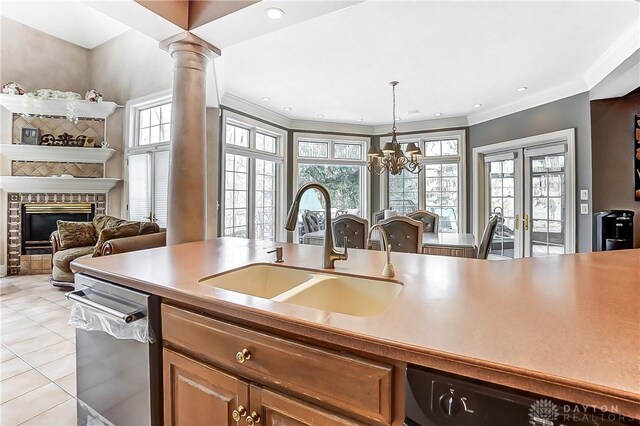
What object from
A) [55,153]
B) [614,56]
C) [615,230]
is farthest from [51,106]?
[615,230]

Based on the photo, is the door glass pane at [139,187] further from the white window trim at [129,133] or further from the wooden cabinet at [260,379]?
the wooden cabinet at [260,379]

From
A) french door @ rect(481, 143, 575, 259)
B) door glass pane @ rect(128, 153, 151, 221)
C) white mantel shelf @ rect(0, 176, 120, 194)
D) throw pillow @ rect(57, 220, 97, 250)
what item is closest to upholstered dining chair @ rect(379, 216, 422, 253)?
french door @ rect(481, 143, 575, 259)

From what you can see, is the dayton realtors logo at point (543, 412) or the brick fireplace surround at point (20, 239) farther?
the brick fireplace surround at point (20, 239)

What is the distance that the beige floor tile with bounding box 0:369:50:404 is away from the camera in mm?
1990

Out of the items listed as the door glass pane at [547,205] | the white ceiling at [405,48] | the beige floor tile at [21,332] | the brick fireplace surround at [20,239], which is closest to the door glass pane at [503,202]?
the door glass pane at [547,205]

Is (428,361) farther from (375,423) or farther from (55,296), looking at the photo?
(55,296)

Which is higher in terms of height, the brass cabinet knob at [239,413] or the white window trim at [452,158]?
the white window trim at [452,158]

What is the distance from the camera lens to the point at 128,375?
4.07 feet

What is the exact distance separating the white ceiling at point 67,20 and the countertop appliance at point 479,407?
273 inches

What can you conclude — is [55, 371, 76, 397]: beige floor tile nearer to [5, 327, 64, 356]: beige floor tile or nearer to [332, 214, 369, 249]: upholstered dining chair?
[5, 327, 64, 356]: beige floor tile

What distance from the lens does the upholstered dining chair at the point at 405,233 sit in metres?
2.87

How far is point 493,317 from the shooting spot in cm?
79

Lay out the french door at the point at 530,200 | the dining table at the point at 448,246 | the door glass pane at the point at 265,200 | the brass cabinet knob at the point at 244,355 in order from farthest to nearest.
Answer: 1. the door glass pane at the point at 265,200
2. the french door at the point at 530,200
3. the dining table at the point at 448,246
4. the brass cabinet knob at the point at 244,355

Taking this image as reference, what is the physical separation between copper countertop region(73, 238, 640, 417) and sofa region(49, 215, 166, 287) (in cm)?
230
